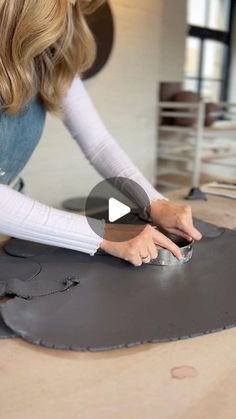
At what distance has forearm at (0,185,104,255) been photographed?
2.12 feet

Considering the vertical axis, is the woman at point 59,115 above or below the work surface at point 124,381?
above

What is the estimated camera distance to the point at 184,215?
29.0 inches

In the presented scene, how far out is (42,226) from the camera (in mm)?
646

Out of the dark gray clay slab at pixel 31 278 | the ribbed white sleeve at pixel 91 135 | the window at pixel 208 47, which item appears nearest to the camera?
the dark gray clay slab at pixel 31 278

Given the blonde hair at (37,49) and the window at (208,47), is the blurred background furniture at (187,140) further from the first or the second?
the blonde hair at (37,49)

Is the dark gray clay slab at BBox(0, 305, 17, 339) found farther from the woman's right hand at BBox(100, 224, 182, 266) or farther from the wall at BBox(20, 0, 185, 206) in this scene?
the wall at BBox(20, 0, 185, 206)

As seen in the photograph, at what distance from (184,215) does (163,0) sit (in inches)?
95.0

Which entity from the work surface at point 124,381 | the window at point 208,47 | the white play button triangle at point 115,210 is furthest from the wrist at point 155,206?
the window at point 208,47

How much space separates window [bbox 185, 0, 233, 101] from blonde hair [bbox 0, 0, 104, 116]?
8.82 feet

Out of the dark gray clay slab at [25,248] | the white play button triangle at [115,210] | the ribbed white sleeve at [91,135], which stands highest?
the ribbed white sleeve at [91,135]

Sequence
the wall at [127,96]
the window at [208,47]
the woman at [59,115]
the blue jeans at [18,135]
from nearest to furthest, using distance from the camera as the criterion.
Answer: the woman at [59,115] → the blue jeans at [18,135] → the wall at [127,96] → the window at [208,47]

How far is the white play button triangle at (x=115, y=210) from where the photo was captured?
2.21ft

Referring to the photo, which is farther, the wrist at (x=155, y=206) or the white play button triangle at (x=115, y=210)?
the wrist at (x=155, y=206)

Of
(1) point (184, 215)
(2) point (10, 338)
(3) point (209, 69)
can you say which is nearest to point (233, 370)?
(2) point (10, 338)
